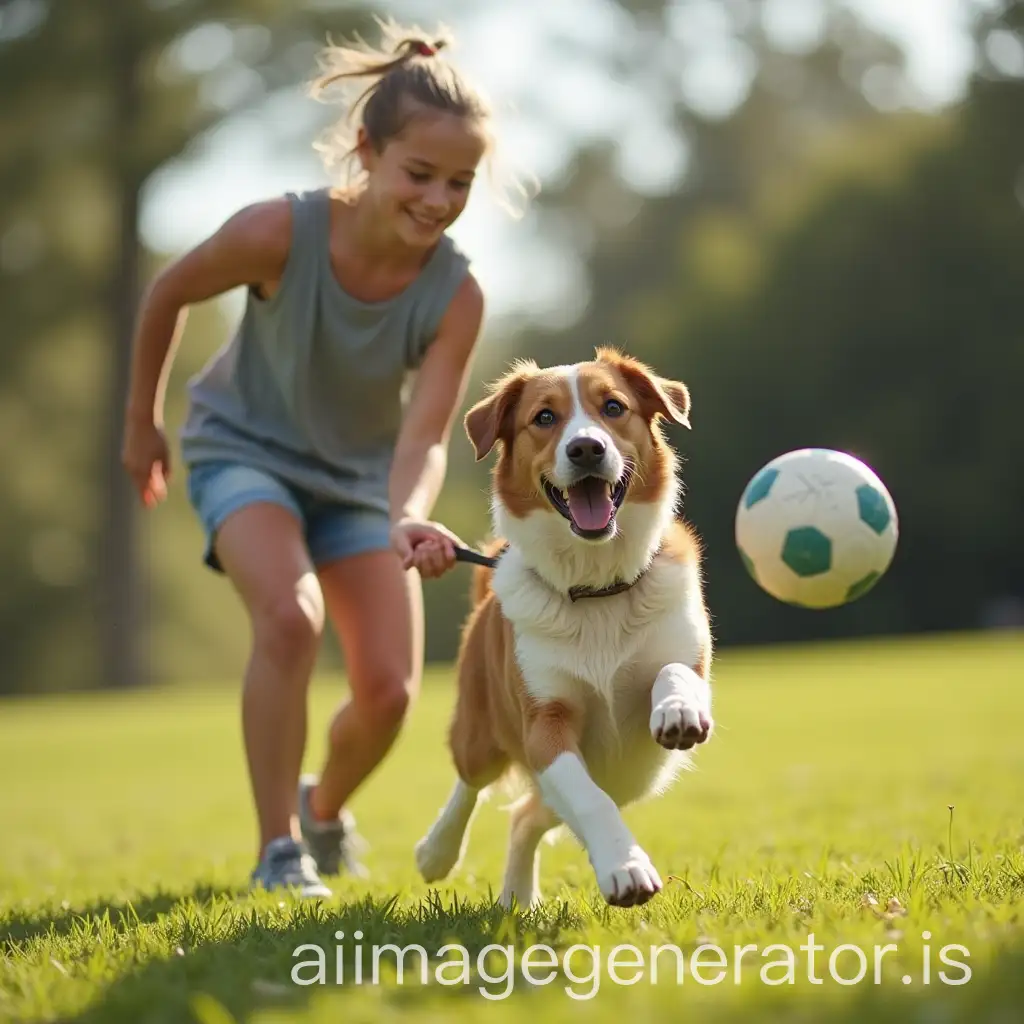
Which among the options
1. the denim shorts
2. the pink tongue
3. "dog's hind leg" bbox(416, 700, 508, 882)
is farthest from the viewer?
the denim shorts

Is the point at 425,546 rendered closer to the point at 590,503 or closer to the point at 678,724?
the point at 590,503

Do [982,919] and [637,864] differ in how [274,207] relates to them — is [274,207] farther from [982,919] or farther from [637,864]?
[982,919]

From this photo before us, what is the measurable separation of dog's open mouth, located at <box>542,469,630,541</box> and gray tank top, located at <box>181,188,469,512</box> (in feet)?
4.74

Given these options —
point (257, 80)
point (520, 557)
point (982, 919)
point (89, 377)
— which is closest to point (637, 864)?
point (982, 919)

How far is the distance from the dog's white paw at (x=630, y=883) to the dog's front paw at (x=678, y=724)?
351 mm

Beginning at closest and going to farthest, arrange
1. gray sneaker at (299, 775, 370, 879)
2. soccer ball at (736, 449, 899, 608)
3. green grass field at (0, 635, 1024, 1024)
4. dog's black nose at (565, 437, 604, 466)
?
1. green grass field at (0, 635, 1024, 1024)
2. dog's black nose at (565, 437, 604, 466)
3. soccer ball at (736, 449, 899, 608)
4. gray sneaker at (299, 775, 370, 879)

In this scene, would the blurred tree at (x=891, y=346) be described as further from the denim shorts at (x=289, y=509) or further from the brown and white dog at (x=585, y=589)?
the brown and white dog at (x=585, y=589)

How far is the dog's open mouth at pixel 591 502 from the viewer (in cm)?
443

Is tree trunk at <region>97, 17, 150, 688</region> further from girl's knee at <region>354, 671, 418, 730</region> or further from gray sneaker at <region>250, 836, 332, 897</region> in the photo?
gray sneaker at <region>250, 836, 332, 897</region>

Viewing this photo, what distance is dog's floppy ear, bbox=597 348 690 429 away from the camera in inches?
188

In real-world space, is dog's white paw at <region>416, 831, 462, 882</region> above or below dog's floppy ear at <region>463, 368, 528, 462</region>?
below

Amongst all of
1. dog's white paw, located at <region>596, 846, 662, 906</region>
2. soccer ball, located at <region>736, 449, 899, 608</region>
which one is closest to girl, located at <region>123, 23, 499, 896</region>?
soccer ball, located at <region>736, 449, 899, 608</region>

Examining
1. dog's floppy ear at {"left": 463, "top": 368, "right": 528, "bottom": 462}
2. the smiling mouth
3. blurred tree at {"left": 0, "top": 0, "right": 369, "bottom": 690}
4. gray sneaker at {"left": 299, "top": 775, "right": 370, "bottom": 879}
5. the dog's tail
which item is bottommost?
gray sneaker at {"left": 299, "top": 775, "right": 370, "bottom": 879}

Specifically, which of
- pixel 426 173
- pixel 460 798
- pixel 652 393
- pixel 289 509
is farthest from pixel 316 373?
pixel 460 798
